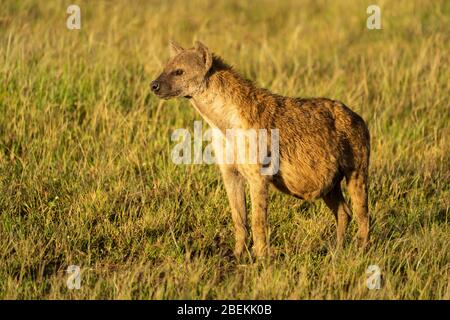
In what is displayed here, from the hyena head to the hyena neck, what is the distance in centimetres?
7

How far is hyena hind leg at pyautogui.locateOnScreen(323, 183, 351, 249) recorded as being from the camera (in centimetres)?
689

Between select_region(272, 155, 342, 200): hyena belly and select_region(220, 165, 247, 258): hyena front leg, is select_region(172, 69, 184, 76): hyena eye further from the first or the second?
select_region(272, 155, 342, 200): hyena belly

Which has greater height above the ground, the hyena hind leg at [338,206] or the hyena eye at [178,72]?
the hyena eye at [178,72]

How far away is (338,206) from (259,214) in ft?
3.33

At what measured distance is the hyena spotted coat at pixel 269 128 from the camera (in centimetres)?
631

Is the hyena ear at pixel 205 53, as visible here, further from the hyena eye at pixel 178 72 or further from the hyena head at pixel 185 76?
the hyena eye at pixel 178 72

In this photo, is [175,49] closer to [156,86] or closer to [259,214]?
[156,86]

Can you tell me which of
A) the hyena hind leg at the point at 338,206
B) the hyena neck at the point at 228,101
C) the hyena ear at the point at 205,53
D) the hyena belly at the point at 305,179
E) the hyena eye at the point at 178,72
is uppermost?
the hyena ear at the point at 205,53

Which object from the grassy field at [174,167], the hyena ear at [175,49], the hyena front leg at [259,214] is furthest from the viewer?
the hyena ear at [175,49]

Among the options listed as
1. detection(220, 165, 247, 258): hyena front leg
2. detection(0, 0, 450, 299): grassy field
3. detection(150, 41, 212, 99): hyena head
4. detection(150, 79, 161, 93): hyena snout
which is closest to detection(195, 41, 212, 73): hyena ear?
detection(150, 41, 212, 99): hyena head

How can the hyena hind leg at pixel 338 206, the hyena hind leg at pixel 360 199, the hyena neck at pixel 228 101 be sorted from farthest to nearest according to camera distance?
the hyena hind leg at pixel 338 206 → the hyena hind leg at pixel 360 199 → the hyena neck at pixel 228 101

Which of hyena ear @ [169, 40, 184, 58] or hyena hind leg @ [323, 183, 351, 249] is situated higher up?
hyena ear @ [169, 40, 184, 58]

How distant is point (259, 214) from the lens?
20.3 ft

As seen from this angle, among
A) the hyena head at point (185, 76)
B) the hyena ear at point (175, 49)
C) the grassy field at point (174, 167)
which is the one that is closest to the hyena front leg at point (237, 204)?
the grassy field at point (174, 167)
